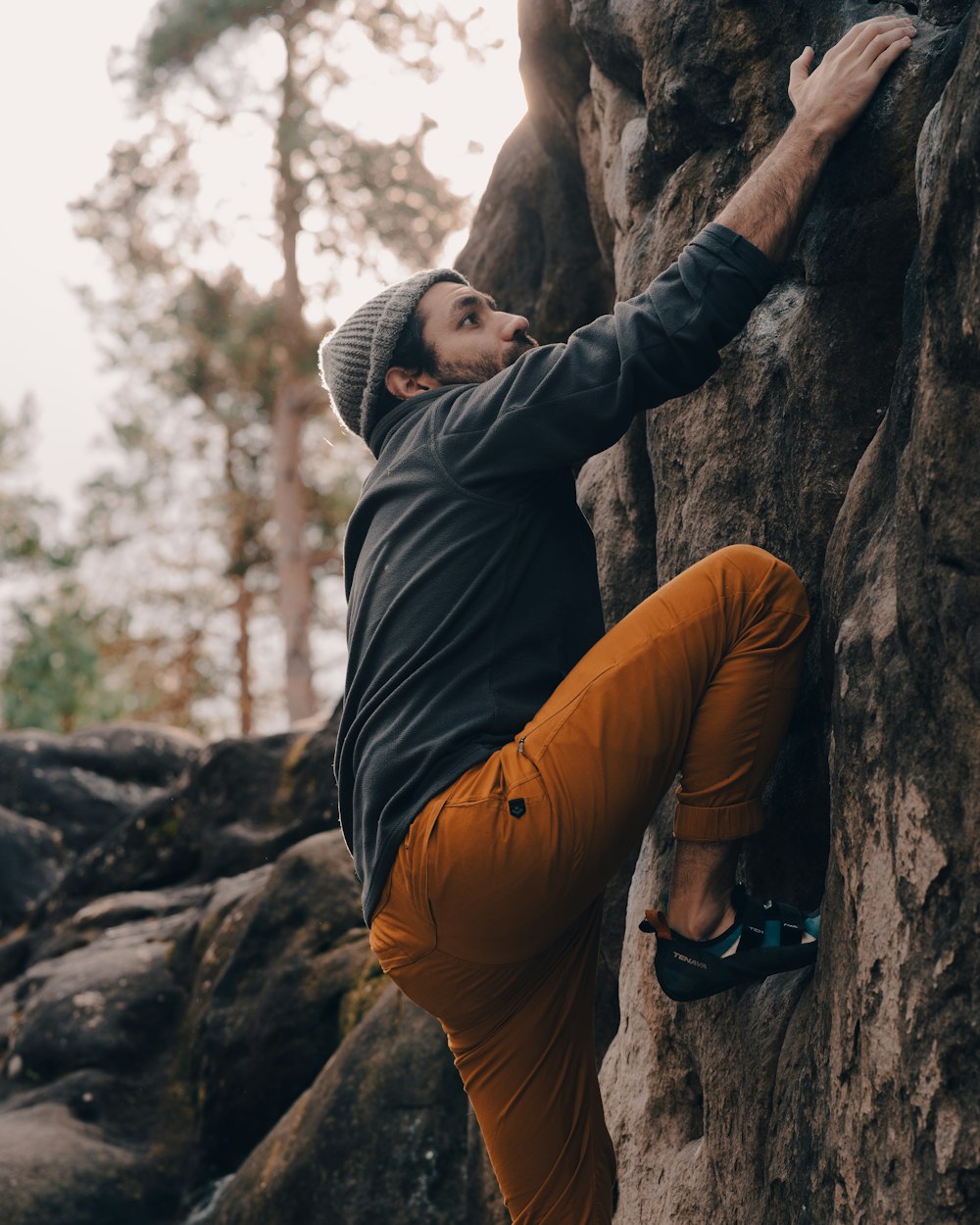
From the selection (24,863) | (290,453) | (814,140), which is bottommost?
(24,863)

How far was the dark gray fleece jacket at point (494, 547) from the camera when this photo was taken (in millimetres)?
3217

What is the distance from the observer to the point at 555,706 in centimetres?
320

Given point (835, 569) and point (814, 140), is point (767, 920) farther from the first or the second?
point (814, 140)

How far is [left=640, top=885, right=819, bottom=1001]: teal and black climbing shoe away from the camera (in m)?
3.30

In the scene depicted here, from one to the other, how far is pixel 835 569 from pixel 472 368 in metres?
1.32

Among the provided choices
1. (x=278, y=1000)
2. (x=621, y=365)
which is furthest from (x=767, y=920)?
(x=278, y=1000)

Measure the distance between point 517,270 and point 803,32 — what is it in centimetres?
392

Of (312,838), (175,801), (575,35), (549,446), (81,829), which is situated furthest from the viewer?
(81,829)

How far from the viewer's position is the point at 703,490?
4.31 meters

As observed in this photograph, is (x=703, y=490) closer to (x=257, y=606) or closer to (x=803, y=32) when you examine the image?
(x=803, y=32)

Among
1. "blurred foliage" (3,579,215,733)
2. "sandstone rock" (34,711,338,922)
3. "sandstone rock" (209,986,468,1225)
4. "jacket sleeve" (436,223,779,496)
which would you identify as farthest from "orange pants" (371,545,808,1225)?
"blurred foliage" (3,579,215,733)

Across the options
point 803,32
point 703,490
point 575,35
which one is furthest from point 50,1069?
point 803,32

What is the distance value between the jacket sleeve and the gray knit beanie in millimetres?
756

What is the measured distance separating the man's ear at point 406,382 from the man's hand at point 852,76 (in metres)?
1.36
